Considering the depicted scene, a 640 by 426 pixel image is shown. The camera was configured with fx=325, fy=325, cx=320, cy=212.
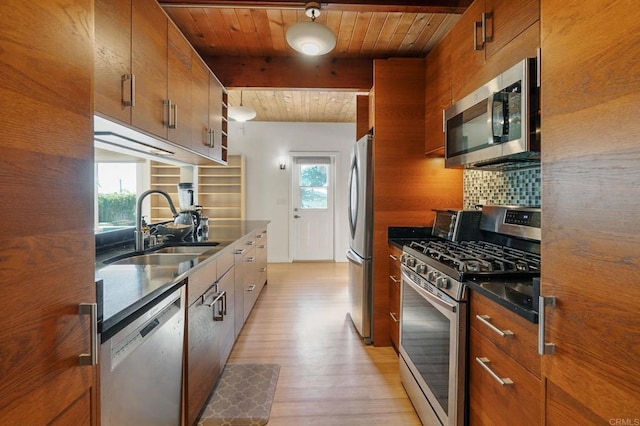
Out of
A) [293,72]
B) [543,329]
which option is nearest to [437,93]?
[293,72]

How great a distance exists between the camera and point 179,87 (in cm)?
217

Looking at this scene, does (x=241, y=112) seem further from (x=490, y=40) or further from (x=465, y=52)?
(x=490, y=40)

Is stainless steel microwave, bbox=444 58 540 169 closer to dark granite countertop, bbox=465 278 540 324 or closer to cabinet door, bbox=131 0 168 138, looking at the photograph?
dark granite countertop, bbox=465 278 540 324

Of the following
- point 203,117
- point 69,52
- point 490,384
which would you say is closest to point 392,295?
point 490,384

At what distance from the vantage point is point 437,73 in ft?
7.63

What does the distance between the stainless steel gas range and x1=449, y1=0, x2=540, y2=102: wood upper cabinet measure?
2.50 feet

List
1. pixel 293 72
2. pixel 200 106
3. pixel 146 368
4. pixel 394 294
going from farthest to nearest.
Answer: pixel 293 72
pixel 200 106
pixel 394 294
pixel 146 368

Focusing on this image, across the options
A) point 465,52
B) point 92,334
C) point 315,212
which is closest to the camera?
point 92,334

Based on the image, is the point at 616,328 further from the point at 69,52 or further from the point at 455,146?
the point at 455,146

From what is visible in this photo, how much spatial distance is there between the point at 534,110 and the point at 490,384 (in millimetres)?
1088

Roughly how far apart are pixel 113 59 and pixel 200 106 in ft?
3.83

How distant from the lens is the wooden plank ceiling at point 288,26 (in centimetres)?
214

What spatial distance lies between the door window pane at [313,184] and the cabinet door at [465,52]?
413 cm

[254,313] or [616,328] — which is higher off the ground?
[616,328]
